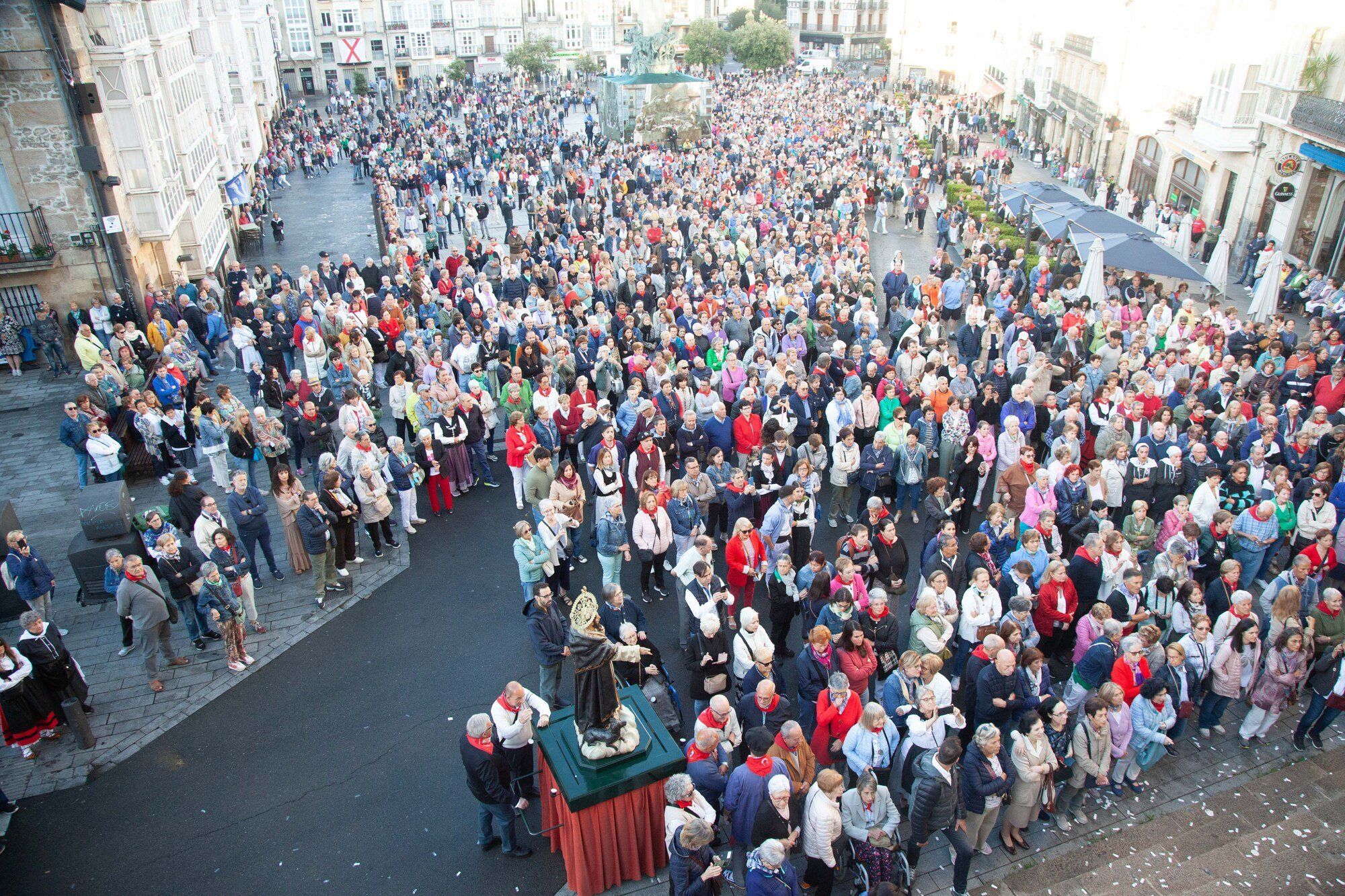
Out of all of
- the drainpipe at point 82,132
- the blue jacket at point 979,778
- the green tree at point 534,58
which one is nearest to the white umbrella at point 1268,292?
the blue jacket at point 979,778

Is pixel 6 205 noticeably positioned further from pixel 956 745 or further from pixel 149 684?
pixel 956 745

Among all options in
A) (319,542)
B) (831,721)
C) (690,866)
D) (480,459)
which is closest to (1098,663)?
(831,721)

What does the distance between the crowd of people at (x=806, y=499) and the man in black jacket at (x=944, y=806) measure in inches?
1.2

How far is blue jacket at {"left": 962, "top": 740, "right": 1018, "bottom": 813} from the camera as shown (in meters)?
5.89

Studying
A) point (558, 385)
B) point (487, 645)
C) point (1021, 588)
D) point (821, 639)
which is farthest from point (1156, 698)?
point (558, 385)

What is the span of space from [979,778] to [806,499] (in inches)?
136

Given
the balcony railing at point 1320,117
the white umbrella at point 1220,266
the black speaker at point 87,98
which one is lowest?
the white umbrella at point 1220,266

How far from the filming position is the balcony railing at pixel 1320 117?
728 inches

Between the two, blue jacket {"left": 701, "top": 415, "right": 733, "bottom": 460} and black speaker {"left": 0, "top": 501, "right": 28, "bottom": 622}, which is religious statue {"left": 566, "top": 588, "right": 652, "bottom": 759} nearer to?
blue jacket {"left": 701, "top": 415, "right": 733, "bottom": 460}

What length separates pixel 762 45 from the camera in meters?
65.5

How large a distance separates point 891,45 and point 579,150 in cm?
5404

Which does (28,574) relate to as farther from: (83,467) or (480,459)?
(480,459)

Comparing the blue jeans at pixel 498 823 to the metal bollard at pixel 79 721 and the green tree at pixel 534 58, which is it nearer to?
the metal bollard at pixel 79 721

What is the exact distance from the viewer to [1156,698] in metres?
6.55
